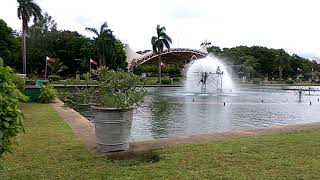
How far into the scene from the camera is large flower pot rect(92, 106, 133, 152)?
23.4 ft

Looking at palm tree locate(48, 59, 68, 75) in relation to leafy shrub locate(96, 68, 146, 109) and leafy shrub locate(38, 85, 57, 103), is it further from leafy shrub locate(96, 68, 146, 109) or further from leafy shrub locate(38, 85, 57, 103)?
leafy shrub locate(96, 68, 146, 109)

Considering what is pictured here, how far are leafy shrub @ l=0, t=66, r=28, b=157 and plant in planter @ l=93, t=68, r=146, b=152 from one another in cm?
282

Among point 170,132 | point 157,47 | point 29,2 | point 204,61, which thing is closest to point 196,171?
point 170,132

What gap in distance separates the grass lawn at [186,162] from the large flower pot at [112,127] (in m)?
0.42

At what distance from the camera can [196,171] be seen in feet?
18.9

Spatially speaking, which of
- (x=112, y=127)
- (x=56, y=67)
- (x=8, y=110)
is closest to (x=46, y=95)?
(x=112, y=127)

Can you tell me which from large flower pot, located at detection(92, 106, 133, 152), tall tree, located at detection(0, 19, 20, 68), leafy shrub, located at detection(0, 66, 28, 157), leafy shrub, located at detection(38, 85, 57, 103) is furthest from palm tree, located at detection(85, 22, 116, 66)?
leafy shrub, located at detection(0, 66, 28, 157)

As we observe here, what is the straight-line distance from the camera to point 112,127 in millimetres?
7184

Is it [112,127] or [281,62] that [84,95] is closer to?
[112,127]

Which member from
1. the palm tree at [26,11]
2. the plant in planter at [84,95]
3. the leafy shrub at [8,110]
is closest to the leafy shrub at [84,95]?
the plant in planter at [84,95]

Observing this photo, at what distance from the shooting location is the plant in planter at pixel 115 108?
7.15 metres

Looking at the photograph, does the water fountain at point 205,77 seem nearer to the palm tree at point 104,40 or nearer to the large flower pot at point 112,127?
the palm tree at point 104,40

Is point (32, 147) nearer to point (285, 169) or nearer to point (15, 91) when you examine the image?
point (15, 91)

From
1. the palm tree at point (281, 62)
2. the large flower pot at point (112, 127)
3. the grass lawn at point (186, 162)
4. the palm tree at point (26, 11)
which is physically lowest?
the grass lawn at point (186, 162)
